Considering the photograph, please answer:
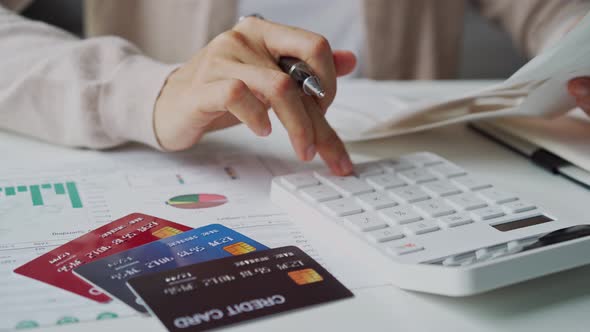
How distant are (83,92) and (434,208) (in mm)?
416

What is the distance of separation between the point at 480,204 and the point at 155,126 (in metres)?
0.34

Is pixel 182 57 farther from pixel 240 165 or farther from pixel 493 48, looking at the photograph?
pixel 493 48

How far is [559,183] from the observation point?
2.25 feet

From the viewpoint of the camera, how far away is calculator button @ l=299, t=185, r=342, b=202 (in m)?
0.58

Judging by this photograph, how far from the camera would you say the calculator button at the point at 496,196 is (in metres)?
0.57

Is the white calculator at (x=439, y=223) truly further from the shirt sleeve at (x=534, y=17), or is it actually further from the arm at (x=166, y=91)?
the shirt sleeve at (x=534, y=17)

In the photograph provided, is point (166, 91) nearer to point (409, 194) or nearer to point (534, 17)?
point (409, 194)

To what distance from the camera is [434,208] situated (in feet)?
1.82

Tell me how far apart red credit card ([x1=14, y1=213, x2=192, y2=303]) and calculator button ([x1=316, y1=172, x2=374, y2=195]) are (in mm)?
143

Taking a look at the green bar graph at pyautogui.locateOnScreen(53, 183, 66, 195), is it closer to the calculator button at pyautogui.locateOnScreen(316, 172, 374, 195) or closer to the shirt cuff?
the shirt cuff

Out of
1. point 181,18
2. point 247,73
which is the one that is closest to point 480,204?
point 247,73

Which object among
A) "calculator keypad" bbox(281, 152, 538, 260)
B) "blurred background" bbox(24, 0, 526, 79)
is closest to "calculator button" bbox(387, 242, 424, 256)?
"calculator keypad" bbox(281, 152, 538, 260)

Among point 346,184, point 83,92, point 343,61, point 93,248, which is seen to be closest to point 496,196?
point 346,184

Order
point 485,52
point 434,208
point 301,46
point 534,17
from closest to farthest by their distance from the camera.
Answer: point 434,208 < point 301,46 < point 534,17 < point 485,52
